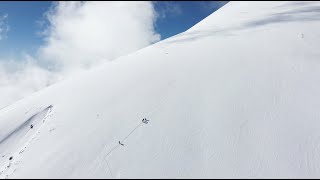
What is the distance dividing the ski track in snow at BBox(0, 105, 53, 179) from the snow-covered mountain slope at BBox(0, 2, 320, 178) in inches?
1.5

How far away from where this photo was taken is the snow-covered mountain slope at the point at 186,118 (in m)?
6.67

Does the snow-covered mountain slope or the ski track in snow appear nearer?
the snow-covered mountain slope

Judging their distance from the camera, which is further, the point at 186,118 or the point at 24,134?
the point at 24,134

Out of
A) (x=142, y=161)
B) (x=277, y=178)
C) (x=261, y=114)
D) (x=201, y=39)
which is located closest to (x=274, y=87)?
(x=261, y=114)

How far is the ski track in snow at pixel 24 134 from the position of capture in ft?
23.0

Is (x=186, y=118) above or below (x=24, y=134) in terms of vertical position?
below

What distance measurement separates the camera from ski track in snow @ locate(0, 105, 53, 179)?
702 cm

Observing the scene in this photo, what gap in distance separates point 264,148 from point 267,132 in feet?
2.13

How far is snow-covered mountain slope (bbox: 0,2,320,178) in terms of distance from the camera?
21.9 feet

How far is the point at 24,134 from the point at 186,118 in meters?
5.76

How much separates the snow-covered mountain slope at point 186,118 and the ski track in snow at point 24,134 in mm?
38

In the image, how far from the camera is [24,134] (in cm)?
886

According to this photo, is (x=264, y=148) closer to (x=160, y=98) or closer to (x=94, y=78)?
(x=160, y=98)

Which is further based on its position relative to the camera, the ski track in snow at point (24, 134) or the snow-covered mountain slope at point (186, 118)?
the ski track in snow at point (24, 134)
